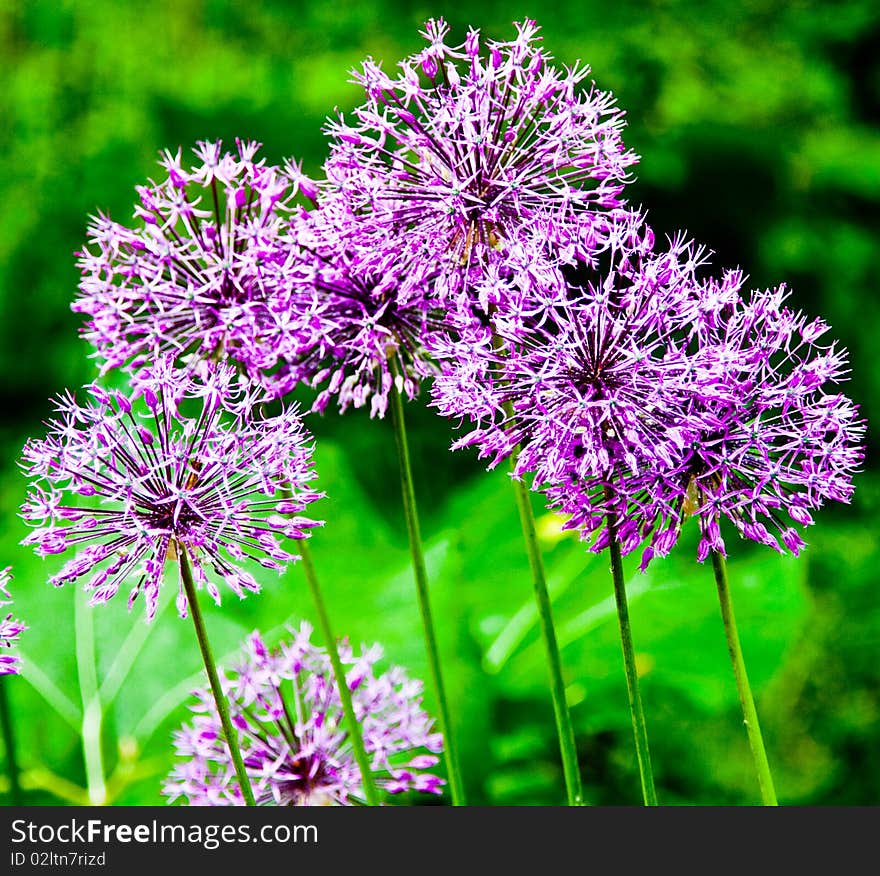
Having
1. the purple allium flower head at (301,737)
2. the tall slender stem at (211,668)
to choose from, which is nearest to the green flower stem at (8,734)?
the purple allium flower head at (301,737)

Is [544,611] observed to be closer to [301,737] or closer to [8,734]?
[301,737]

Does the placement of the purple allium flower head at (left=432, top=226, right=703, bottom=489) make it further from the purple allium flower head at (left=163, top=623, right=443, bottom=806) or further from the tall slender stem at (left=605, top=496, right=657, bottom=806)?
the purple allium flower head at (left=163, top=623, right=443, bottom=806)

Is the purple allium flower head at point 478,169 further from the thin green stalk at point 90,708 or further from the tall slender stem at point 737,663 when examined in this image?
the thin green stalk at point 90,708

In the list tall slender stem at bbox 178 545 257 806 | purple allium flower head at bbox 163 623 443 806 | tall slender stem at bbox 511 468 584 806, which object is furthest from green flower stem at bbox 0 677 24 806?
tall slender stem at bbox 511 468 584 806

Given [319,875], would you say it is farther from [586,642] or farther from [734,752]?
[734,752]

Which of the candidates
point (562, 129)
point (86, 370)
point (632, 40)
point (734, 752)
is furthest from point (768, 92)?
point (562, 129)

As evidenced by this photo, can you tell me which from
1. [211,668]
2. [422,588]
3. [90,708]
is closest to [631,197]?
[90,708]
